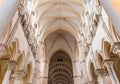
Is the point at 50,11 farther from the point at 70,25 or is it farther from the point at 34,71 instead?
the point at 34,71

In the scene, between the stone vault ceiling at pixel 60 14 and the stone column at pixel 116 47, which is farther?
the stone vault ceiling at pixel 60 14

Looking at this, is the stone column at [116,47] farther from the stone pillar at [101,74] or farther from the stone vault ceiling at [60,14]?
the stone vault ceiling at [60,14]

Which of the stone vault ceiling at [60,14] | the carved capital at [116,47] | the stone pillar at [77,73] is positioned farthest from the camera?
the stone pillar at [77,73]

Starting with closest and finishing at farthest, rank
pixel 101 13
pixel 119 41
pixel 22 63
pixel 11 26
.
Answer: pixel 119 41
pixel 11 26
pixel 101 13
pixel 22 63

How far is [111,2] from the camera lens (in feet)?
18.6

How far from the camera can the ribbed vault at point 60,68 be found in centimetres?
2676

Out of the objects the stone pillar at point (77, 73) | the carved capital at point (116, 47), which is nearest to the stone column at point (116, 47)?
the carved capital at point (116, 47)

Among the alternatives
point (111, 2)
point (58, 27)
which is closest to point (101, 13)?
point (111, 2)

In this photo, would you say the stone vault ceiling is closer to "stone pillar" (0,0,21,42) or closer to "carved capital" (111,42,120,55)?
"carved capital" (111,42,120,55)

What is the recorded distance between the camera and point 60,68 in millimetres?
28859

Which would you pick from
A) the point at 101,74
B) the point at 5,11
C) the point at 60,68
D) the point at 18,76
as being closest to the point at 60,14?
the point at 101,74

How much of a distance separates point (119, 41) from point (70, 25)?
1168 cm

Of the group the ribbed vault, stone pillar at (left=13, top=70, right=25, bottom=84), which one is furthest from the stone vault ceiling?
stone pillar at (left=13, top=70, right=25, bottom=84)

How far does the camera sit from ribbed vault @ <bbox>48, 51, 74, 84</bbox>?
2676cm
